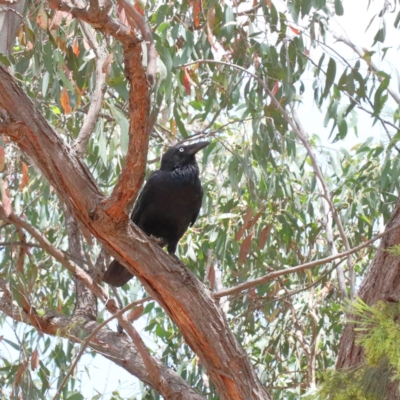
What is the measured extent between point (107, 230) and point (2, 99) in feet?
1.69

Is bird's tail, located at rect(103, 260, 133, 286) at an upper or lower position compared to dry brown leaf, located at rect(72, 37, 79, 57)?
lower

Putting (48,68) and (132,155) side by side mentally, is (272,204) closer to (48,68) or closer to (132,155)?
(48,68)

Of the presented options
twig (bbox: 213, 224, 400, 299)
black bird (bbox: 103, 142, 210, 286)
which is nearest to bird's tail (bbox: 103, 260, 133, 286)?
black bird (bbox: 103, 142, 210, 286)

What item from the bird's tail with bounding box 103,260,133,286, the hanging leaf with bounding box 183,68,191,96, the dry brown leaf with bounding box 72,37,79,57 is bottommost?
the bird's tail with bounding box 103,260,133,286

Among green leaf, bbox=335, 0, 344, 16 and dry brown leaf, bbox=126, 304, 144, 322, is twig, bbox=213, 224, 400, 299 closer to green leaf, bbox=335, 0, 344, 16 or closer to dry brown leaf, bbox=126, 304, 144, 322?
dry brown leaf, bbox=126, 304, 144, 322

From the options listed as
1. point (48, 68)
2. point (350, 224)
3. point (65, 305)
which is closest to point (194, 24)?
point (48, 68)

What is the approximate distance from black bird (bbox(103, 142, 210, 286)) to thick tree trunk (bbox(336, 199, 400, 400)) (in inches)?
46.8

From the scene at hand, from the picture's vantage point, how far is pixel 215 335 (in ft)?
7.87

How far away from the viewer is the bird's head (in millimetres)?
3707

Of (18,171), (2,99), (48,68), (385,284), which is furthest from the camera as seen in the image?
(18,171)

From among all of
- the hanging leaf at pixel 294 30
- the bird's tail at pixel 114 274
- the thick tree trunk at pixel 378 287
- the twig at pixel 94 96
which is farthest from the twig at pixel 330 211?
the bird's tail at pixel 114 274

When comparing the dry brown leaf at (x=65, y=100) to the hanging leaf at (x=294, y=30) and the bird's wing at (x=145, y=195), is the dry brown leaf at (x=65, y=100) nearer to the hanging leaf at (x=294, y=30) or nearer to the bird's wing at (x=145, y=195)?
the bird's wing at (x=145, y=195)

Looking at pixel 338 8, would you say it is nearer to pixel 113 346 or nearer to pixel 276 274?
pixel 276 274

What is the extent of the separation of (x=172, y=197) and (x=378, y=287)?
1.29m
